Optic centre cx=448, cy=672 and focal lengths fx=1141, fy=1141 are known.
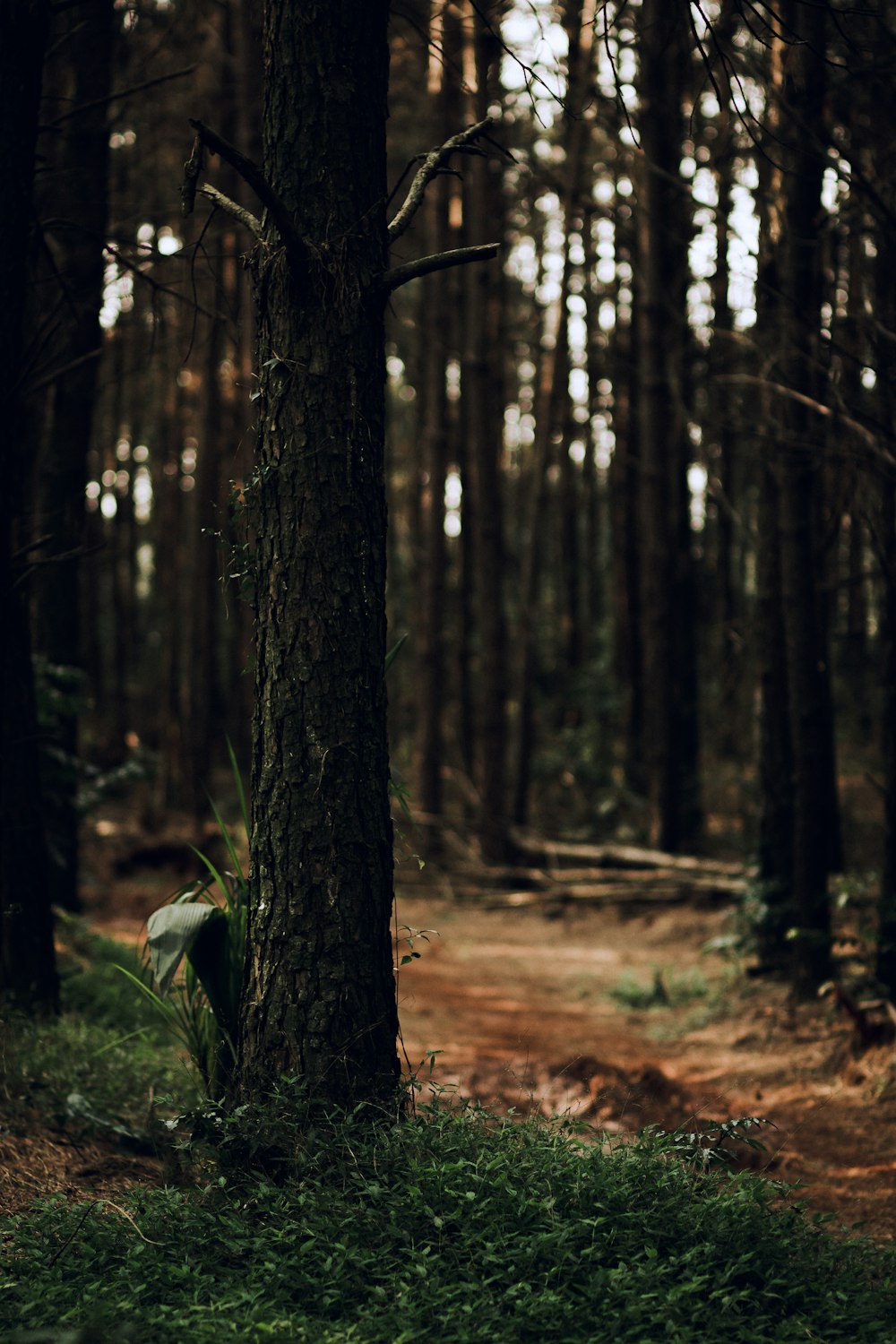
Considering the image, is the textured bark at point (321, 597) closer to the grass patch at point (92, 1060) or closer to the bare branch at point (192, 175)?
the bare branch at point (192, 175)

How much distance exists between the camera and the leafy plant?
4234 mm

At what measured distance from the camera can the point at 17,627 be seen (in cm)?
614

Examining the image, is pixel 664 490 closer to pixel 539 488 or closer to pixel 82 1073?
pixel 539 488

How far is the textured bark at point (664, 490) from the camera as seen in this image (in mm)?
12539

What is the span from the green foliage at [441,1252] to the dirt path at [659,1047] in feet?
2.36

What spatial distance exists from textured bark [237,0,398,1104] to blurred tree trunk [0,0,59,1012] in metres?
1.77

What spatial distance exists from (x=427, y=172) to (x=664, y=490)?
9233mm

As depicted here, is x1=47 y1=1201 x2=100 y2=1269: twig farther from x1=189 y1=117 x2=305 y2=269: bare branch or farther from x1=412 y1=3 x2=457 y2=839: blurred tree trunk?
x1=412 y1=3 x2=457 y2=839: blurred tree trunk

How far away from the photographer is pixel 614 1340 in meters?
2.90

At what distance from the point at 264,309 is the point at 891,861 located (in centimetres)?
504

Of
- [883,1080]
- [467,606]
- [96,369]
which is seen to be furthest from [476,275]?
[883,1080]

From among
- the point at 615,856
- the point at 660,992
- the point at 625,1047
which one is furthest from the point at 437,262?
the point at 615,856

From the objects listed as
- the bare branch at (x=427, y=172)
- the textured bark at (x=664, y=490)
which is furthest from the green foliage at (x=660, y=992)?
the bare branch at (x=427, y=172)

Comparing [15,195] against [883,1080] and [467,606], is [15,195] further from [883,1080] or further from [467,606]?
[467,606]
